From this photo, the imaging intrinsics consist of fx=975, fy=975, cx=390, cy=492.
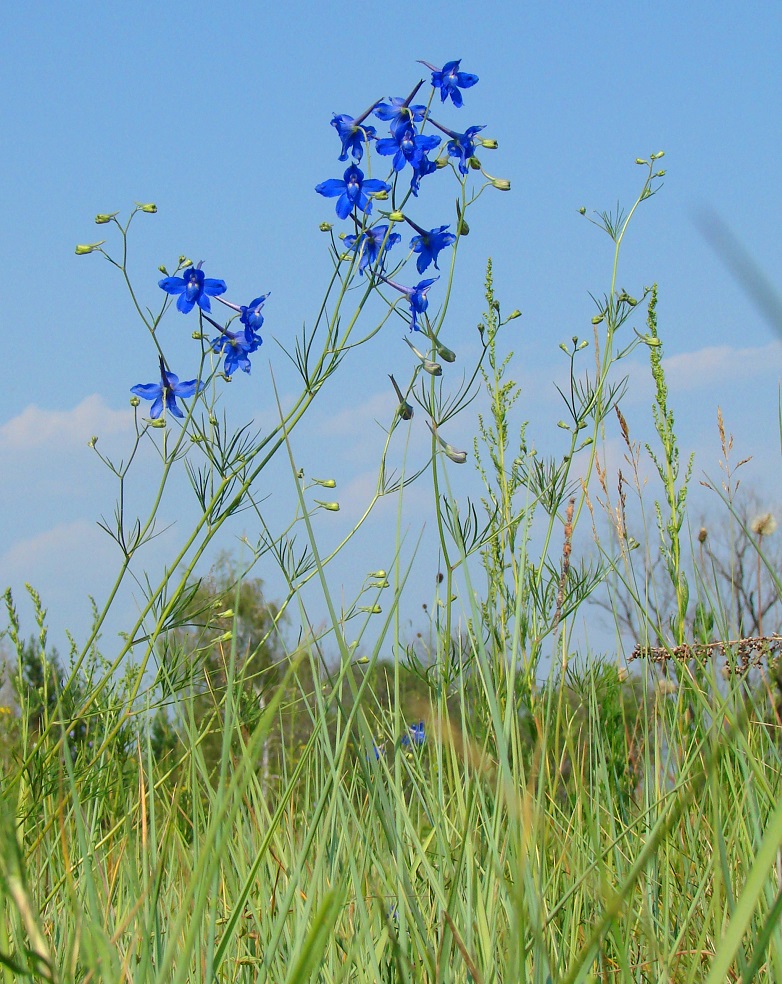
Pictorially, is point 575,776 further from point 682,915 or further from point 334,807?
point 334,807

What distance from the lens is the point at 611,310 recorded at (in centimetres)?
306

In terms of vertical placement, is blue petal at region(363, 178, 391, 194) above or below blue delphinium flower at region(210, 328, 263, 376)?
above

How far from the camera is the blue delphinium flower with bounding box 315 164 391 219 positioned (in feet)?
8.91

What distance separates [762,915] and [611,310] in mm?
1886

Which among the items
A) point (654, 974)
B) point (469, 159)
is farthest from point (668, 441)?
point (654, 974)

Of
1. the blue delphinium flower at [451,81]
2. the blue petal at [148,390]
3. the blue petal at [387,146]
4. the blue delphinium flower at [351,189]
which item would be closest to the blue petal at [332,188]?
the blue delphinium flower at [351,189]

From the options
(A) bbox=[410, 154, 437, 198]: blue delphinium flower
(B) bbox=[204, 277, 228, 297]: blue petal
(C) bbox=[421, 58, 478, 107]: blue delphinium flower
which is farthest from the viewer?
(B) bbox=[204, 277, 228, 297]: blue petal

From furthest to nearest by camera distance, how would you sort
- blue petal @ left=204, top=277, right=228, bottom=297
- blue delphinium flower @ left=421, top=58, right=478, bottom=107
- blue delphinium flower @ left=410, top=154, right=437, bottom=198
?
blue petal @ left=204, top=277, right=228, bottom=297
blue delphinium flower @ left=421, top=58, right=478, bottom=107
blue delphinium flower @ left=410, top=154, right=437, bottom=198

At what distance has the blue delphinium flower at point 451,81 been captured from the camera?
111 inches

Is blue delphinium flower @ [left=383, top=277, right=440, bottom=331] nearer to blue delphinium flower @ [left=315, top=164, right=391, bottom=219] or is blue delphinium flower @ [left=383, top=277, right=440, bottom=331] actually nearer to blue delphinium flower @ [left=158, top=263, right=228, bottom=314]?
blue delphinium flower @ [left=315, top=164, right=391, bottom=219]

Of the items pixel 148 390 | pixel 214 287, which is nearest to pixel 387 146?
pixel 214 287

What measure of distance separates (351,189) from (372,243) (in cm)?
16

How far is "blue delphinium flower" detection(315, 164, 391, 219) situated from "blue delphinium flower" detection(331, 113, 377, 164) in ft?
0.19

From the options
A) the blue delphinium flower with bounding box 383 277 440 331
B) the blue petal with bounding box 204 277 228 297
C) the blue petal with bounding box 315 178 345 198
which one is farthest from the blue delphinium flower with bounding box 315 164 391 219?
the blue petal with bounding box 204 277 228 297
